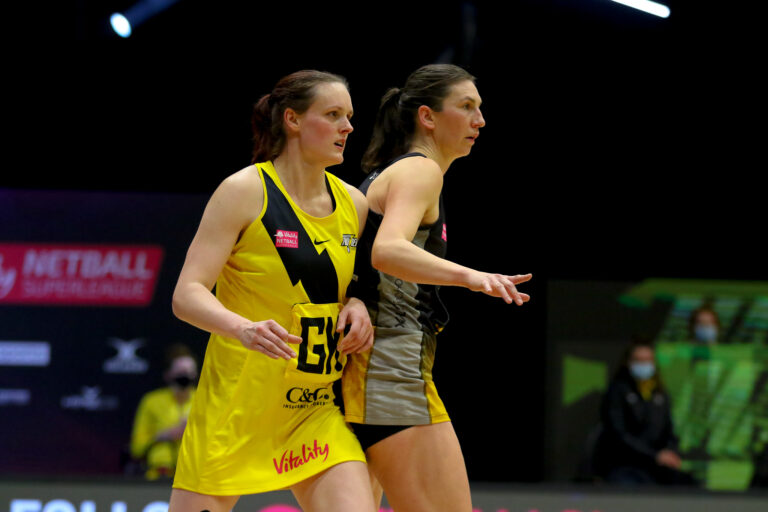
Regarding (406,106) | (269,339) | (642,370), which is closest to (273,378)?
(269,339)

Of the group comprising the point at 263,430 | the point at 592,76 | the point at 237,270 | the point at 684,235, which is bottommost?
the point at 263,430

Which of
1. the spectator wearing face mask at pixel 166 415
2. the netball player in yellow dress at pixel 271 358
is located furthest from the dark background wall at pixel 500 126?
the netball player in yellow dress at pixel 271 358

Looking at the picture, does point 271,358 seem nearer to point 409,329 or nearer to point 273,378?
point 273,378

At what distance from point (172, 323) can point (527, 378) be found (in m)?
2.59

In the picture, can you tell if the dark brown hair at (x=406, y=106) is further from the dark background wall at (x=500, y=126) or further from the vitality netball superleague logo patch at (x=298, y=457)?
the dark background wall at (x=500, y=126)

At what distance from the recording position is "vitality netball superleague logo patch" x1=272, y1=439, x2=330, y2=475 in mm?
2600

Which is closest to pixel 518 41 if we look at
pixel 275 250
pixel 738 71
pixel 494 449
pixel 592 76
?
pixel 592 76

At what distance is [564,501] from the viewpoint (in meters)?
5.25

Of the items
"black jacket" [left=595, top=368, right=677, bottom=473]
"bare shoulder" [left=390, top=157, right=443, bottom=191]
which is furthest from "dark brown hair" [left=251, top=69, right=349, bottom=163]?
"black jacket" [left=595, top=368, right=677, bottom=473]

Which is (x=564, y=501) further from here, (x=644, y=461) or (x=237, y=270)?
(x=237, y=270)

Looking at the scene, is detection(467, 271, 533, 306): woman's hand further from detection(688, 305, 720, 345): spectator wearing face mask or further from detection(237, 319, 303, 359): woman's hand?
detection(688, 305, 720, 345): spectator wearing face mask

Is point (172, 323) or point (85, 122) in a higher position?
point (85, 122)

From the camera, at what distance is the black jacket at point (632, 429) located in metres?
7.10

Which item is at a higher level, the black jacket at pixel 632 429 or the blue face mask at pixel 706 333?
the blue face mask at pixel 706 333
